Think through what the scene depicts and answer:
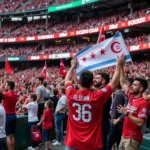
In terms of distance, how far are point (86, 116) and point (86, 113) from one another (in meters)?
0.04

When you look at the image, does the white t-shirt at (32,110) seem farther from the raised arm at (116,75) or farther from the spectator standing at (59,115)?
the raised arm at (116,75)

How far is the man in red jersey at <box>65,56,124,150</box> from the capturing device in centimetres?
385

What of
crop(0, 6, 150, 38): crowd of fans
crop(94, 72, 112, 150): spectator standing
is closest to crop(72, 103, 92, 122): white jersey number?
crop(94, 72, 112, 150): spectator standing

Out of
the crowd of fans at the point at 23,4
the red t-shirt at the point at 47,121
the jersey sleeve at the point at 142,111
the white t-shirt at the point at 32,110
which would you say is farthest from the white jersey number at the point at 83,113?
the crowd of fans at the point at 23,4

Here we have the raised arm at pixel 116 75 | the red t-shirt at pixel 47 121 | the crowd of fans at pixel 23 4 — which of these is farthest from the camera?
the crowd of fans at pixel 23 4

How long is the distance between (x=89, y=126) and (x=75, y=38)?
40.4 metres

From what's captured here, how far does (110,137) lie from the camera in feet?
20.4

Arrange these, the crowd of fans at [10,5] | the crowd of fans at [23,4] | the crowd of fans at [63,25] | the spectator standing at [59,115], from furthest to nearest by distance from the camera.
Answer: the crowd of fans at [10,5]
the crowd of fans at [23,4]
the crowd of fans at [63,25]
the spectator standing at [59,115]

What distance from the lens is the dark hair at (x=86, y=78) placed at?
377cm

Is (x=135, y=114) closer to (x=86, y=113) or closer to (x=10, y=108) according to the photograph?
(x=86, y=113)

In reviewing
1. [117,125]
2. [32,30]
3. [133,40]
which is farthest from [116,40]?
[32,30]

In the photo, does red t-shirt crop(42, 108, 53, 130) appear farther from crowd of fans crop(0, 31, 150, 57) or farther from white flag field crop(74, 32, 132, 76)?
crowd of fans crop(0, 31, 150, 57)

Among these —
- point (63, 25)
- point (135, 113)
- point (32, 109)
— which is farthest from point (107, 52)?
point (63, 25)

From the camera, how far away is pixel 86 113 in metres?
3.87
